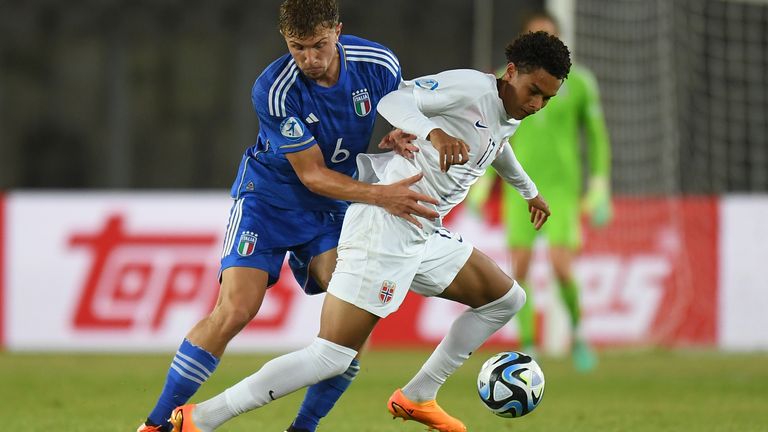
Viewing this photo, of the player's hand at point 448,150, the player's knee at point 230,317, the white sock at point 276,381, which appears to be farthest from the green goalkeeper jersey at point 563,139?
the player's hand at point 448,150

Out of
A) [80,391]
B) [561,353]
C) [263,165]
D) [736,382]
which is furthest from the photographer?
[561,353]

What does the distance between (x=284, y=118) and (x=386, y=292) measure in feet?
2.50

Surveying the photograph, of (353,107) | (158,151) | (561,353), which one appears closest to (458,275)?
(353,107)

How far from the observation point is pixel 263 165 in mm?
5574

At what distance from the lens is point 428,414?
5.66 meters

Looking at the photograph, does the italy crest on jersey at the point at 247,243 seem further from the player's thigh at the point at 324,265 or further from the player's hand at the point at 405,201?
the player's hand at the point at 405,201

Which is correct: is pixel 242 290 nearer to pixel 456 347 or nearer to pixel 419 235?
pixel 419 235

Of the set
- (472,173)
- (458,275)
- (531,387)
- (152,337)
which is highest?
(472,173)

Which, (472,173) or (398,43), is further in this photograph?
(398,43)

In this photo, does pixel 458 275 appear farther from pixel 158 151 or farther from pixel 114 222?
pixel 158 151

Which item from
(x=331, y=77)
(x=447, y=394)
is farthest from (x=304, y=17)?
(x=447, y=394)

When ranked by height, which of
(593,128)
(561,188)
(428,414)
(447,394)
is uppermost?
(593,128)

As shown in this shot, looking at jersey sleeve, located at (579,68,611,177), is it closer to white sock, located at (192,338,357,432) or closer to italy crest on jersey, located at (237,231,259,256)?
italy crest on jersey, located at (237,231,259,256)

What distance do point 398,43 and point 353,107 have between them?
10.6 metres
